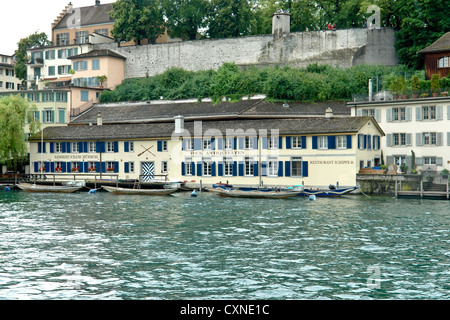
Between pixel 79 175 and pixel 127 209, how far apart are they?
2313 cm

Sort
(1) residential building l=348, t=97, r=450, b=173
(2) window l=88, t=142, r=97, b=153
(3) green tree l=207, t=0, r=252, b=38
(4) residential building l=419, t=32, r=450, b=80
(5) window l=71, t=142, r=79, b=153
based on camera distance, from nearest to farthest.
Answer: (1) residential building l=348, t=97, r=450, b=173 < (4) residential building l=419, t=32, r=450, b=80 < (2) window l=88, t=142, r=97, b=153 < (5) window l=71, t=142, r=79, b=153 < (3) green tree l=207, t=0, r=252, b=38

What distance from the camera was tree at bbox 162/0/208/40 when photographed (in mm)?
85938

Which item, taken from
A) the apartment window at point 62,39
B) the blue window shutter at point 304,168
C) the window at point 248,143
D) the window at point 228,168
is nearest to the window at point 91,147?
the window at point 228,168

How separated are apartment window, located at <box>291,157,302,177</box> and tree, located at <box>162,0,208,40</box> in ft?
117

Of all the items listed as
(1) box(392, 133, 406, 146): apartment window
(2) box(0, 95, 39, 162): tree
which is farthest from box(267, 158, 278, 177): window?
(2) box(0, 95, 39, 162): tree

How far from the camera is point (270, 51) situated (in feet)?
259

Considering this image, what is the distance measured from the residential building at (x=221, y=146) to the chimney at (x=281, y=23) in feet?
43.4

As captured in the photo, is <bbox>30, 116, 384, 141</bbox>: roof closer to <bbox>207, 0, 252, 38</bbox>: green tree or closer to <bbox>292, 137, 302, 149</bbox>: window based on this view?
<bbox>292, 137, 302, 149</bbox>: window

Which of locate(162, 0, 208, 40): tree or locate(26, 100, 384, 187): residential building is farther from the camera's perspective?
locate(162, 0, 208, 40): tree

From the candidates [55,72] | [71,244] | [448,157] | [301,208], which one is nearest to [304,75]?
[448,157]

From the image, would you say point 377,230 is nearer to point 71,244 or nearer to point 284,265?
point 284,265

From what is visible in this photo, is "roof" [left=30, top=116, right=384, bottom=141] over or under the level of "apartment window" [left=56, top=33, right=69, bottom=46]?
under

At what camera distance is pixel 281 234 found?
31.4 m

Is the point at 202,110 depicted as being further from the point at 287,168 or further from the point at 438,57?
the point at 438,57
